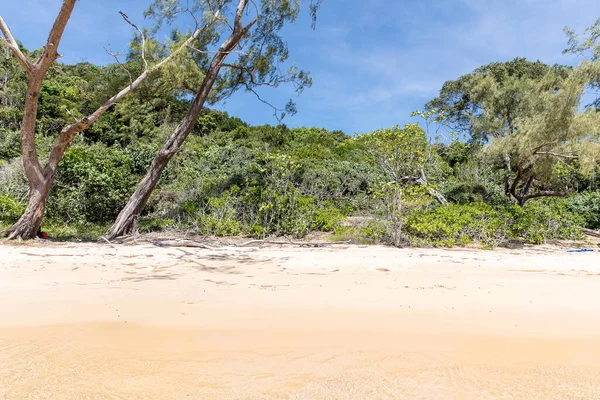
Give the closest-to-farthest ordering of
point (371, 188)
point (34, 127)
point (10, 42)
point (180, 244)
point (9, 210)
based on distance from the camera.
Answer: point (10, 42)
point (180, 244)
point (34, 127)
point (9, 210)
point (371, 188)

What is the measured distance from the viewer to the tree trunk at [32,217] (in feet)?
24.2

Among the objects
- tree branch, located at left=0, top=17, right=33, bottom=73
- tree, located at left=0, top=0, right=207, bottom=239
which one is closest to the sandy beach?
tree, located at left=0, top=0, right=207, bottom=239

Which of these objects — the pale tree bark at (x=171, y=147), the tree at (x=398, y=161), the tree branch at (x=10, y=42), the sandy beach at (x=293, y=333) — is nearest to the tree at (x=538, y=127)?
the tree at (x=398, y=161)

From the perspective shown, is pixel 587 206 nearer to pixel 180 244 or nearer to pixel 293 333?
pixel 180 244

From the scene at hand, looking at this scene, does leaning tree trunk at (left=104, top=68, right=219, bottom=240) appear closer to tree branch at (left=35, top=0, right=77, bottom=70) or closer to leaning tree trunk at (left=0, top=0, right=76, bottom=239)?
leaning tree trunk at (left=0, top=0, right=76, bottom=239)

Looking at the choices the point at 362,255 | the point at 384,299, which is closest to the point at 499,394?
the point at 384,299

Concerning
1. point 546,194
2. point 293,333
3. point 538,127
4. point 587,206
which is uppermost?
point 538,127

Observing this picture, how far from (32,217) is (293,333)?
24.3 ft

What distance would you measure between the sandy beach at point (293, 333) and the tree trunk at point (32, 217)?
313 cm

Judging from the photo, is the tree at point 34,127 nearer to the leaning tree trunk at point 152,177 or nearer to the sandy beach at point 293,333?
the leaning tree trunk at point 152,177

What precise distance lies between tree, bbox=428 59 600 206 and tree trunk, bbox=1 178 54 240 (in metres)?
9.79

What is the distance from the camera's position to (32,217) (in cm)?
752

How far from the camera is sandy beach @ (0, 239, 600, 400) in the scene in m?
1.86

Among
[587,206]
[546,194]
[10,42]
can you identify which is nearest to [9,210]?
[10,42]
